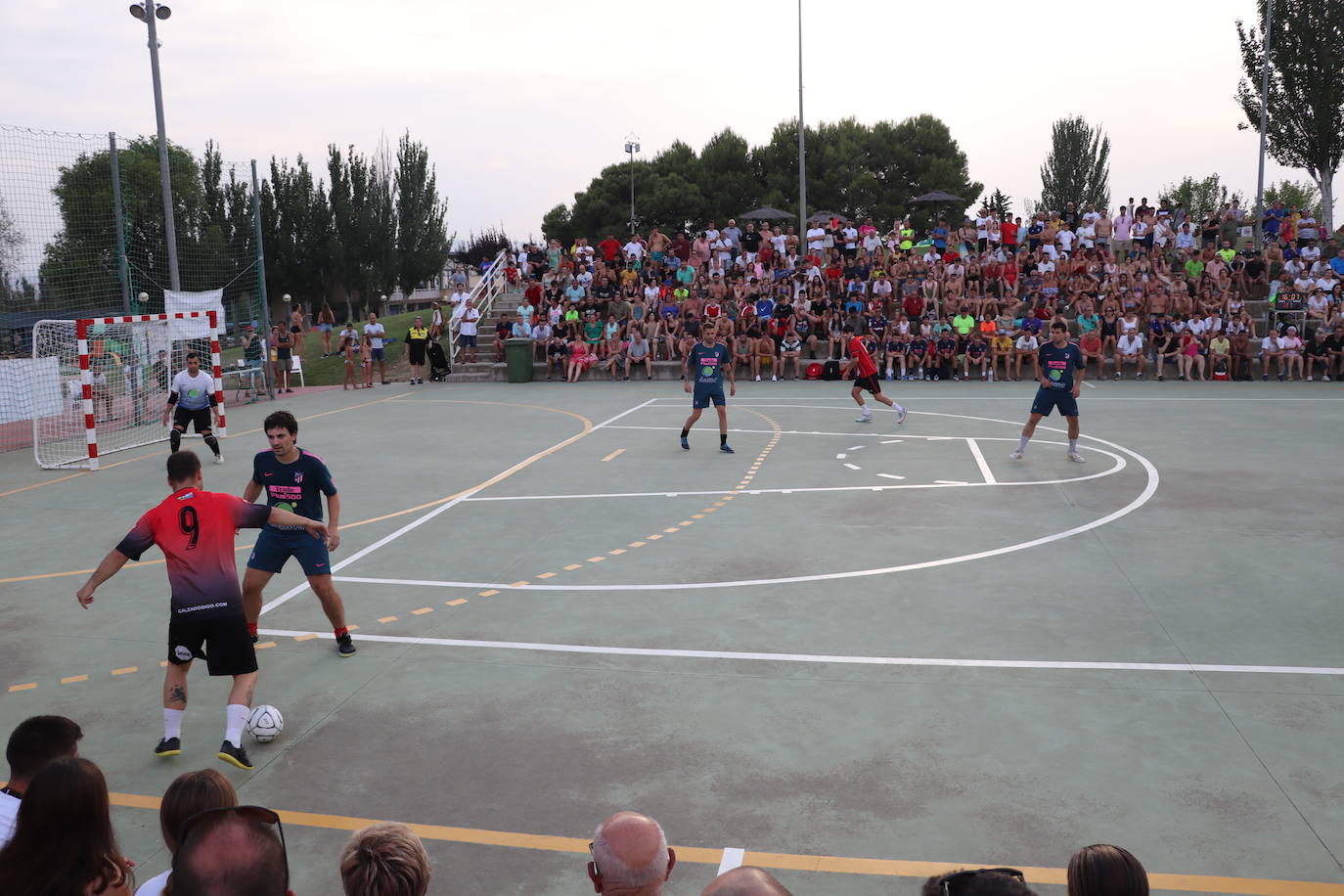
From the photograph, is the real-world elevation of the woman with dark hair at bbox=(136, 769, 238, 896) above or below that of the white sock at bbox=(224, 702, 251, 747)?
above

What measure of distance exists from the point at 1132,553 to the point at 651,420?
11.1 m

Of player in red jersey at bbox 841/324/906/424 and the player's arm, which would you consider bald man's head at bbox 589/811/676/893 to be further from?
player in red jersey at bbox 841/324/906/424

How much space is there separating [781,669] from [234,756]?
3.56 meters

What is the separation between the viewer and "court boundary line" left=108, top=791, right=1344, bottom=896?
448 centimetres

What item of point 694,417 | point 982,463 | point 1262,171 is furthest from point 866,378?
point 1262,171

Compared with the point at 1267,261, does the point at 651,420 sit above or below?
below

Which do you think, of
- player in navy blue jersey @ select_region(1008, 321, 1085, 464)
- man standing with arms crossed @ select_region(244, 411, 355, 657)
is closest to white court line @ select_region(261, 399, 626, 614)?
man standing with arms crossed @ select_region(244, 411, 355, 657)

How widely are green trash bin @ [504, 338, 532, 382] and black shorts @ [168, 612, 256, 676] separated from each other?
23231mm

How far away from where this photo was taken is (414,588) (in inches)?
362

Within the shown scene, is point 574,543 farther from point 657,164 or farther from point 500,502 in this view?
point 657,164

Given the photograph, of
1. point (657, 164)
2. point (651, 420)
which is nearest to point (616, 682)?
point (651, 420)

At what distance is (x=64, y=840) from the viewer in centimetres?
288

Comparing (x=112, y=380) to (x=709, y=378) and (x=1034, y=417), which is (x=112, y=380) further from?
(x=1034, y=417)

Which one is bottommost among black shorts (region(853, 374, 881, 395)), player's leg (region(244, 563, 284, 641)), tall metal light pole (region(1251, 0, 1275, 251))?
player's leg (region(244, 563, 284, 641))
